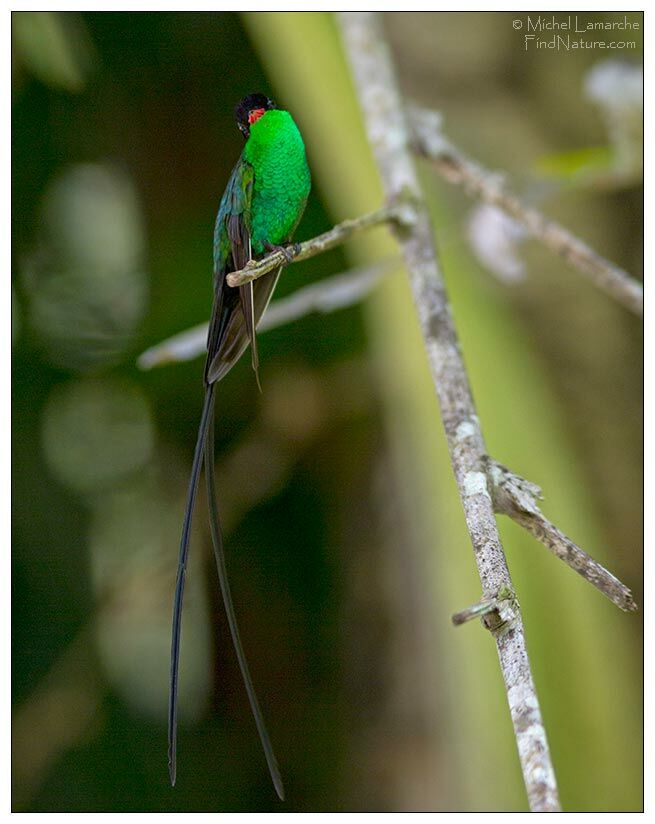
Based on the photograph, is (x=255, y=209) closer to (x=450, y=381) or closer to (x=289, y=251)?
(x=289, y=251)

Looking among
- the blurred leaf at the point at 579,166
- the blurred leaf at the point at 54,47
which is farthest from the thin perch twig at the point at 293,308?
the blurred leaf at the point at 54,47

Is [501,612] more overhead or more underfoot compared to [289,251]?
more underfoot

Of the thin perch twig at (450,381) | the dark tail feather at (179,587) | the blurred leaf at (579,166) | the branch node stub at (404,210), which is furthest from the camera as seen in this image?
the blurred leaf at (579,166)

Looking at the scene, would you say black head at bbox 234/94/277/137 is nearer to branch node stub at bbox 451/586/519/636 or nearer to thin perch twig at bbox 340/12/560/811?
thin perch twig at bbox 340/12/560/811

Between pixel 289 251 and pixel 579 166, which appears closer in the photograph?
pixel 289 251

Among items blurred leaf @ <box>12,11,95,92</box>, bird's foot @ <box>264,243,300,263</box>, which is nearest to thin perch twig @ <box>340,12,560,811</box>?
bird's foot @ <box>264,243,300,263</box>

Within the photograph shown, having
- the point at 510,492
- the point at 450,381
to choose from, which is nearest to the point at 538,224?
the point at 450,381

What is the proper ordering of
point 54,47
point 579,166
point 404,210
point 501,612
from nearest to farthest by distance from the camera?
1. point 501,612
2. point 404,210
3. point 579,166
4. point 54,47

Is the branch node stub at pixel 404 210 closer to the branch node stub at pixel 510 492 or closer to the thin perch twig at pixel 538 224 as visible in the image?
the thin perch twig at pixel 538 224
